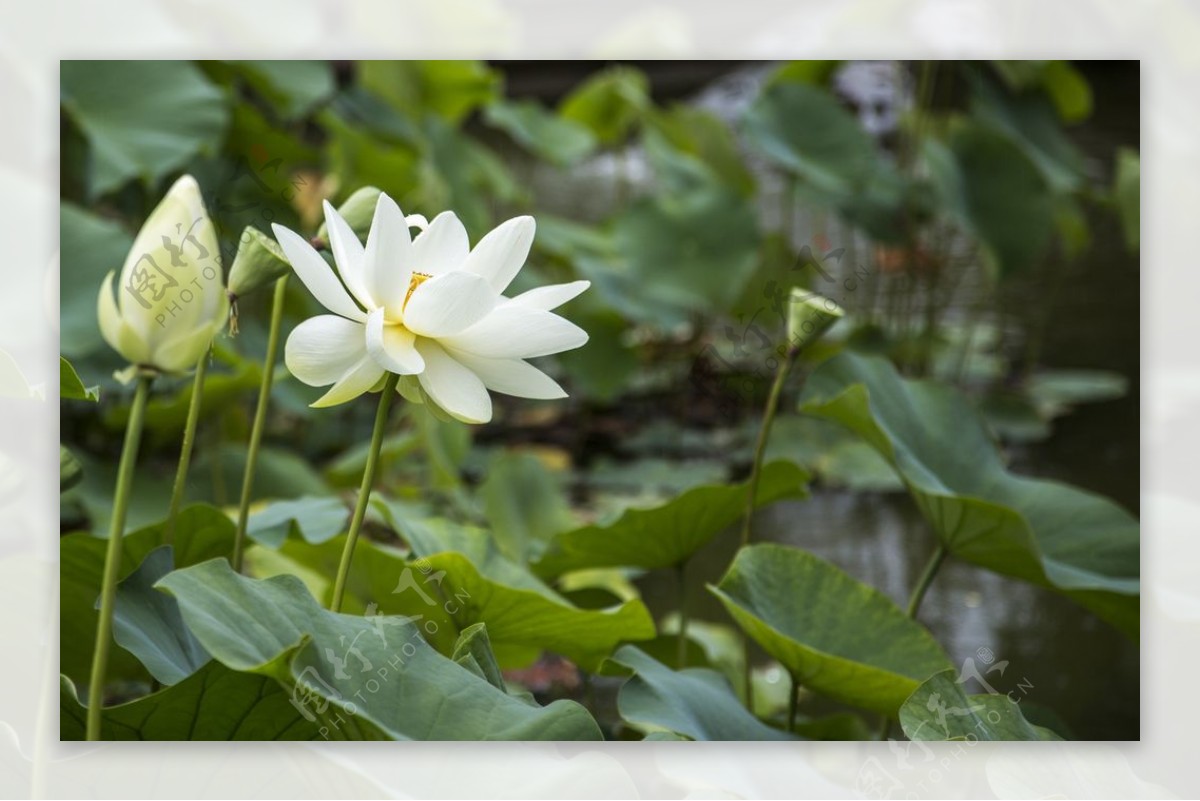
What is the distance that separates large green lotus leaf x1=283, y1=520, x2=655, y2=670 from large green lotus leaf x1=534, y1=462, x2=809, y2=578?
0.18 feet

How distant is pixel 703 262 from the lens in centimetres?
220

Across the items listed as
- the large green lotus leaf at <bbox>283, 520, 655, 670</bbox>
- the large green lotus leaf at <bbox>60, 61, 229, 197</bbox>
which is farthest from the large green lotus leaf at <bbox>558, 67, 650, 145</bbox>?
the large green lotus leaf at <bbox>283, 520, 655, 670</bbox>

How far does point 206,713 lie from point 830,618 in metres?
0.38

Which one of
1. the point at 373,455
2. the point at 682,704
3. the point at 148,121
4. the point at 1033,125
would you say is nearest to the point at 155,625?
the point at 373,455

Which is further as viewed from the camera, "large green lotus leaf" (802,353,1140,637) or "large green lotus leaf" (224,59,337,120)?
"large green lotus leaf" (224,59,337,120)

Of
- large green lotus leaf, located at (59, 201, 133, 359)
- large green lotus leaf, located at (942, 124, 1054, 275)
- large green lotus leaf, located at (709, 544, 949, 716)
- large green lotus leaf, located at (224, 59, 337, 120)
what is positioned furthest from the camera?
large green lotus leaf, located at (942, 124, 1054, 275)

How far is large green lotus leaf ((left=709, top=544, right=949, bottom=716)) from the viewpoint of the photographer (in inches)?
30.3

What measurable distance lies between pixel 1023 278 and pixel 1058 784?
2.22 meters

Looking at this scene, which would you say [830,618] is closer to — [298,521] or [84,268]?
[298,521]

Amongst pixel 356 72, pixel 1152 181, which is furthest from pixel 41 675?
pixel 356 72

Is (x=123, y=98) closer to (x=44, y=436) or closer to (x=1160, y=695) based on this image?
(x=44, y=436)

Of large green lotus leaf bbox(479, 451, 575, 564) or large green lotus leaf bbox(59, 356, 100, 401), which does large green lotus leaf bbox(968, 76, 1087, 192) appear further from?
large green lotus leaf bbox(59, 356, 100, 401)

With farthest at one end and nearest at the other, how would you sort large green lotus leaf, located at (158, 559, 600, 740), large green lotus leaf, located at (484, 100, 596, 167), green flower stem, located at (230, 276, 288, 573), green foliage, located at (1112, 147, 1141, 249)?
large green lotus leaf, located at (484, 100, 596, 167)
green foliage, located at (1112, 147, 1141, 249)
green flower stem, located at (230, 276, 288, 573)
large green lotus leaf, located at (158, 559, 600, 740)

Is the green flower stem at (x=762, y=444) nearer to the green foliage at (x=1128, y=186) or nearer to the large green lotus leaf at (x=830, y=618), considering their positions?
the large green lotus leaf at (x=830, y=618)
